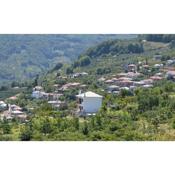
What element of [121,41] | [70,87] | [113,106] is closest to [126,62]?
[121,41]

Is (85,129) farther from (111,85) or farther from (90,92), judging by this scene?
(111,85)

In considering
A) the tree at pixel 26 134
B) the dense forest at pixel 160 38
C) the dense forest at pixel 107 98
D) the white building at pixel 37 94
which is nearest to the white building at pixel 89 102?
the dense forest at pixel 107 98

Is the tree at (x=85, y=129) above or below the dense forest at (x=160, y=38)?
below

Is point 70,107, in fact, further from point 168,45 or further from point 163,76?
point 168,45

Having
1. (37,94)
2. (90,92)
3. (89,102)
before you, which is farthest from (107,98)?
(37,94)

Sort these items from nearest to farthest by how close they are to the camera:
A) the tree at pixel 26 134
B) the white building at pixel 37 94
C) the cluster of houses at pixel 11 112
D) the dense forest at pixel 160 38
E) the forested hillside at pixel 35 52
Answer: the tree at pixel 26 134 → the cluster of houses at pixel 11 112 → the white building at pixel 37 94 → the dense forest at pixel 160 38 → the forested hillside at pixel 35 52

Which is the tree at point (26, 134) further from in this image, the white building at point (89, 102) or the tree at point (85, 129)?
the white building at point (89, 102)

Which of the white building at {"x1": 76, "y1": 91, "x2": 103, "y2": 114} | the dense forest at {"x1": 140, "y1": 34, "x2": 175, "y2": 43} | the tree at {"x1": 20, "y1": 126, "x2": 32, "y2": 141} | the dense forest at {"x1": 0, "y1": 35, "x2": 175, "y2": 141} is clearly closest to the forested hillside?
the dense forest at {"x1": 0, "y1": 35, "x2": 175, "y2": 141}
